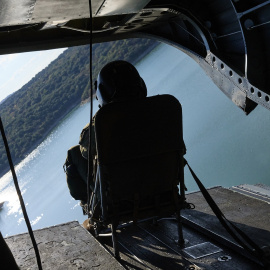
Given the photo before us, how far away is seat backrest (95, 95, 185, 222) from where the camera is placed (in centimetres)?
260

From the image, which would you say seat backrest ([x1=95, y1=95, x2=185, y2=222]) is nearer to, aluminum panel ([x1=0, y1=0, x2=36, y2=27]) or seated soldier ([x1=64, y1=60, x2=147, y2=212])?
seated soldier ([x1=64, y1=60, x2=147, y2=212])

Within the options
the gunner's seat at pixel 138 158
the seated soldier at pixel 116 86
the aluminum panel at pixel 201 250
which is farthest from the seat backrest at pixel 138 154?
the aluminum panel at pixel 201 250

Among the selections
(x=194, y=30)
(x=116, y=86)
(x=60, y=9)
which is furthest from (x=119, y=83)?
(x=194, y=30)

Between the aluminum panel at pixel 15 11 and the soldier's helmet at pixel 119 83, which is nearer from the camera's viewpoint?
the aluminum panel at pixel 15 11

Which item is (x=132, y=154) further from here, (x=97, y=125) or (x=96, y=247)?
(x=96, y=247)

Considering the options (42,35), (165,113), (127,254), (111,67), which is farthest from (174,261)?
(42,35)

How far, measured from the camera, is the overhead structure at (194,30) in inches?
131

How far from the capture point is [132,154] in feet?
8.78

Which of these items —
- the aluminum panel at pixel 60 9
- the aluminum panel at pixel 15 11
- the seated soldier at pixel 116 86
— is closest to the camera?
the aluminum panel at pixel 15 11

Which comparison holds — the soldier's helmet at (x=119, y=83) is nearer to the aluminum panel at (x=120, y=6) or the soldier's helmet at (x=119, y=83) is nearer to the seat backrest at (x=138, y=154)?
the seat backrest at (x=138, y=154)

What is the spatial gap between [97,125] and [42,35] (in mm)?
2314

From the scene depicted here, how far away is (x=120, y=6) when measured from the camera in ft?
11.0

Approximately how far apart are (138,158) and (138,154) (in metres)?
0.03

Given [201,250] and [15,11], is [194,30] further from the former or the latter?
[201,250]
